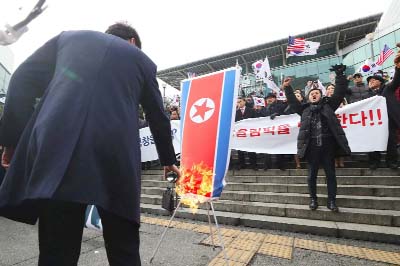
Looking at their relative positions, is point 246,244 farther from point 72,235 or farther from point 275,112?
point 275,112

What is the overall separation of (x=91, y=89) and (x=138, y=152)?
1.21 feet

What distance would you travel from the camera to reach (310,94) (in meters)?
5.58

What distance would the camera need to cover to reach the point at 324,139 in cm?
514

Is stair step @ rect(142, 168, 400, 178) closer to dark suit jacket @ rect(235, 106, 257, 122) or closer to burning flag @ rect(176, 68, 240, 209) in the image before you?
dark suit jacket @ rect(235, 106, 257, 122)

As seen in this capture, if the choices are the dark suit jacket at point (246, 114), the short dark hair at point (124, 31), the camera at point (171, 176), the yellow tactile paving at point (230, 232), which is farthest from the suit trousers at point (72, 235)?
the dark suit jacket at point (246, 114)

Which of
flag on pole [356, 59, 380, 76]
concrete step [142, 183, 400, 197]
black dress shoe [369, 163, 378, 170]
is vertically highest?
flag on pole [356, 59, 380, 76]

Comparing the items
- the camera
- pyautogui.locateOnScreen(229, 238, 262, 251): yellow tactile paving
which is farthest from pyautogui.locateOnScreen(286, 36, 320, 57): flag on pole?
the camera

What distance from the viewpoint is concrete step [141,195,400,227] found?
4.59 meters

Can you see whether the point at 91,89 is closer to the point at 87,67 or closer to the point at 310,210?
the point at 87,67

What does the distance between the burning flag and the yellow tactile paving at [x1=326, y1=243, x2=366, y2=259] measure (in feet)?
5.16

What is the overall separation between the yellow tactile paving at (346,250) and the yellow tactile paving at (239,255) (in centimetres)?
96

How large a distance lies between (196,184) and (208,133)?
1.97 feet

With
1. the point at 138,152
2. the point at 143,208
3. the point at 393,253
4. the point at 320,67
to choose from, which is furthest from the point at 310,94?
the point at 320,67

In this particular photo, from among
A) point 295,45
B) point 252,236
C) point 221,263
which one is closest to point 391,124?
point 252,236
